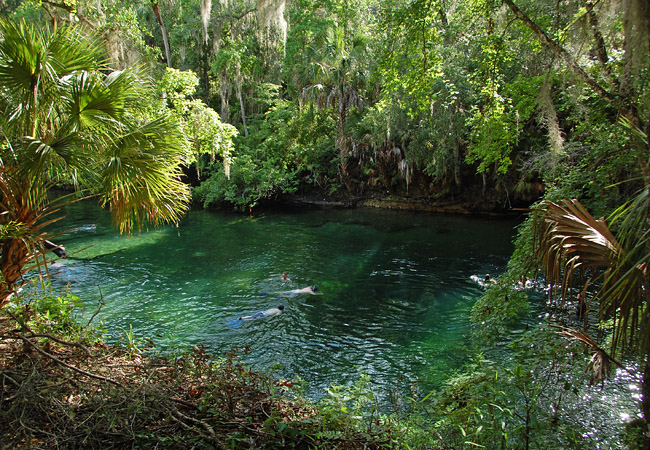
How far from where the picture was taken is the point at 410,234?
17562mm

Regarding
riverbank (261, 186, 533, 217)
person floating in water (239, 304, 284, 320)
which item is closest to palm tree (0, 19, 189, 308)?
person floating in water (239, 304, 284, 320)

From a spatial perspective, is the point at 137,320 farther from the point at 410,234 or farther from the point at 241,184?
the point at 241,184

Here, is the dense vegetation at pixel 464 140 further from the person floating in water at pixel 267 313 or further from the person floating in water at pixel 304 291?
the person floating in water at pixel 304 291

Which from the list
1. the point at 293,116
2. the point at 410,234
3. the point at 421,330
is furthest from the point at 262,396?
the point at 293,116

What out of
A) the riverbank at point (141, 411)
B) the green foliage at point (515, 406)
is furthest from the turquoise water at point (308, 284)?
the green foliage at point (515, 406)

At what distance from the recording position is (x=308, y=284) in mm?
11938

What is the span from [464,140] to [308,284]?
10636 mm

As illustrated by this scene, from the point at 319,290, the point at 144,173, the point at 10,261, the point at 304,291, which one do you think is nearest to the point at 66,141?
the point at 144,173

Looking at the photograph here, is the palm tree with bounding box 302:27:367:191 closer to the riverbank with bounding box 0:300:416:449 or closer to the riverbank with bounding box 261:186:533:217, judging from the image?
the riverbank with bounding box 261:186:533:217

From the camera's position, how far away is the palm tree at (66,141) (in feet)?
13.1

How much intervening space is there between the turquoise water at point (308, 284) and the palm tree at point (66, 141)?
74 centimetres

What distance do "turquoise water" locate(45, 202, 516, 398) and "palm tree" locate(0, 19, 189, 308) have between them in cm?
74

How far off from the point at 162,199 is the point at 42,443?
109 inches

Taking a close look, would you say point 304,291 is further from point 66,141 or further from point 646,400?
point 646,400
